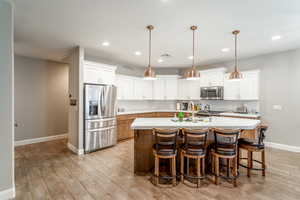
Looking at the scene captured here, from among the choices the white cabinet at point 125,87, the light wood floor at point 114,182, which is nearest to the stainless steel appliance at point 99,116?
the light wood floor at point 114,182

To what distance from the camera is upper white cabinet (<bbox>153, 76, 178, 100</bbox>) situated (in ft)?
22.1

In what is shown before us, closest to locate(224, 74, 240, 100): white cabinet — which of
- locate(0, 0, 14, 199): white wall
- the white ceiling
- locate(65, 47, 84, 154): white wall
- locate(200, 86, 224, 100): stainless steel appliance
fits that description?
locate(200, 86, 224, 100): stainless steel appliance

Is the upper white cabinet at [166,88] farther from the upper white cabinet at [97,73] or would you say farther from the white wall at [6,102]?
the white wall at [6,102]

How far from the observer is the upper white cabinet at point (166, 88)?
6.74 meters

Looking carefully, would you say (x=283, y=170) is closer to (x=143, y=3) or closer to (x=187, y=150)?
(x=187, y=150)

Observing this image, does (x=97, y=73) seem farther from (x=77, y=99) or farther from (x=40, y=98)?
(x=40, y=98)

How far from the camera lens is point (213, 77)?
5.64 metres

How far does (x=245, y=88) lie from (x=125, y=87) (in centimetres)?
438

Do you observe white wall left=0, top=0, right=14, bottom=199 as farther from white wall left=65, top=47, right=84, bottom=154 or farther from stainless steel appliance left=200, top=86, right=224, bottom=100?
stainless steel appliance left=200, top=86, right=224, bottom=100

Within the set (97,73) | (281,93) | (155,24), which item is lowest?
(281,93)

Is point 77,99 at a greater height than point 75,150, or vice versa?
point 77,99

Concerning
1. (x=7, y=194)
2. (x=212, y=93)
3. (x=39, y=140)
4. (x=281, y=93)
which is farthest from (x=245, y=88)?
(x=39, y=140)

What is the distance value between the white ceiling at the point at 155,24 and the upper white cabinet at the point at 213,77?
1287 millimetres

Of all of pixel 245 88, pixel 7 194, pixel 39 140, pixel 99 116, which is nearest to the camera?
pixel 7 194
